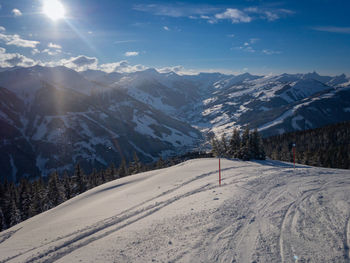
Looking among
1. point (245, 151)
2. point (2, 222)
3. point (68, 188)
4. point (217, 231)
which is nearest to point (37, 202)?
point (68, 188)

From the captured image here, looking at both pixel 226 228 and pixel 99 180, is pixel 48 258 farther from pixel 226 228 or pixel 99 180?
pixel 99 180

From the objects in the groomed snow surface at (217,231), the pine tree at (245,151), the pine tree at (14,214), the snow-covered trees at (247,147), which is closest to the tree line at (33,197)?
the pine tree at (14,214)

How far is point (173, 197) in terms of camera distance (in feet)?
55.8

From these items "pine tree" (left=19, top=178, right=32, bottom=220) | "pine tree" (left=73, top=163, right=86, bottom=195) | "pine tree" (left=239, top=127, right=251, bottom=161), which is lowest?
"pine tree" (left=19, top=178, right=32, bottom=220)

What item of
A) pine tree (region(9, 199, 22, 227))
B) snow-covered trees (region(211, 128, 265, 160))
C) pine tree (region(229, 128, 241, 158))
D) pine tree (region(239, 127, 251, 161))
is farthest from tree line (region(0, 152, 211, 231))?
pine tree (region(239, 127, 251, 161))

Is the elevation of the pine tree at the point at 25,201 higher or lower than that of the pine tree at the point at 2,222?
higher

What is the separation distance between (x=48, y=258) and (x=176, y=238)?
6.65 metres

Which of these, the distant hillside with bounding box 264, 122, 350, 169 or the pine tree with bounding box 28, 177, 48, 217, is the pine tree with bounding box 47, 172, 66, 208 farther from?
the distant hillside with bounding box 264, 122, 350, 169

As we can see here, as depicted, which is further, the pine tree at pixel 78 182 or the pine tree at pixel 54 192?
the pine tree at pixel 78 182

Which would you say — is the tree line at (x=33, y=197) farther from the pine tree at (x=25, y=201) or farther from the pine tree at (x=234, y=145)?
the pine tree at (x=234, y=145)

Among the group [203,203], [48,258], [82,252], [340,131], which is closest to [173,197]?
[203,203]

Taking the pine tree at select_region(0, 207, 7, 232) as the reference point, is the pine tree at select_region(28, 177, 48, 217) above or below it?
above

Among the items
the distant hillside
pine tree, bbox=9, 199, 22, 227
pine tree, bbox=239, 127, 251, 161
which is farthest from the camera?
the distant hillside

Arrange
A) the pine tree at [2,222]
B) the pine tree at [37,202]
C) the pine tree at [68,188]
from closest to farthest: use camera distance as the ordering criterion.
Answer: the pine tree at [37,202] → the pine tree at [2,222] → the pine tree at [68,188]
